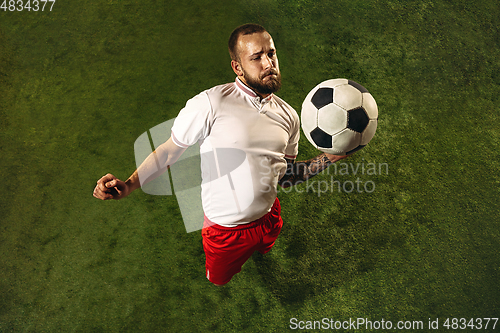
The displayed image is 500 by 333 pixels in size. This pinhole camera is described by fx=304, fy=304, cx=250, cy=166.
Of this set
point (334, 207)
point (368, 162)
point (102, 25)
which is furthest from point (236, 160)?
point (102, 25)

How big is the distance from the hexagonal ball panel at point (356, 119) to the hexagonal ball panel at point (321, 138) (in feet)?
0.45

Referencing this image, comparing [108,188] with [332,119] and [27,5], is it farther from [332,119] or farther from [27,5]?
[27,5]

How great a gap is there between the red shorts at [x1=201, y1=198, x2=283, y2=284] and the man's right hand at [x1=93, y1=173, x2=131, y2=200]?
23.0 inches

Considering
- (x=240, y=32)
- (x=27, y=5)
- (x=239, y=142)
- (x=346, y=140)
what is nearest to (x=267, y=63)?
(x=240, y=32)

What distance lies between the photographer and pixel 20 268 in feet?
8.36

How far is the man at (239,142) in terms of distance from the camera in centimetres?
160

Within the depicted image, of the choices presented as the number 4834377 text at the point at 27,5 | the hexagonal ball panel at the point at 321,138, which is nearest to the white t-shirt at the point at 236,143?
the hexagonal ball panel at the point at 321,138

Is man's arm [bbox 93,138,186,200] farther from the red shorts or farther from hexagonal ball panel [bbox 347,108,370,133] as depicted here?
hexagonal ball panel [bbox 347,108,370,133]

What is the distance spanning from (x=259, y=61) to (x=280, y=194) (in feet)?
5.07

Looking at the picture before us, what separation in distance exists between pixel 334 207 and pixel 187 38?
2.42 metres

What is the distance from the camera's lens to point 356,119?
1.76 meters

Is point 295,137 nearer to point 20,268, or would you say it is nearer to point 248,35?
point 248,35

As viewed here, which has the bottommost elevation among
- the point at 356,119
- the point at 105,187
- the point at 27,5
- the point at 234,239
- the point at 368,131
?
the point at 234,239

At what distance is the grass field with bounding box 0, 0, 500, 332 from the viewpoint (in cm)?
251
